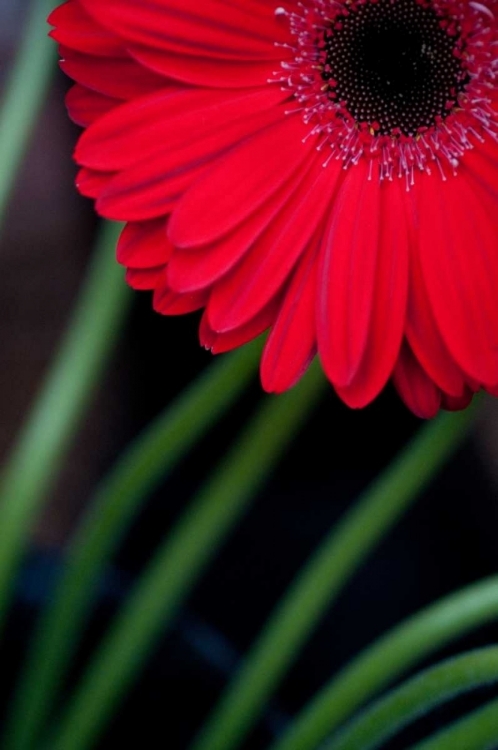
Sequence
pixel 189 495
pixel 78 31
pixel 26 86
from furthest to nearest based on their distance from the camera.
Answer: pixel 189 495
pixel 26 86
pixel 78 31

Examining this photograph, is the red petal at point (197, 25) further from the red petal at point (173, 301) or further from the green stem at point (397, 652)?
the green stem at point (397, 652)

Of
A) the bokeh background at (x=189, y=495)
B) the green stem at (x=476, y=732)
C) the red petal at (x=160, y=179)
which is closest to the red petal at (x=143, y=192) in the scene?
the red petal at (x=160, y=179)

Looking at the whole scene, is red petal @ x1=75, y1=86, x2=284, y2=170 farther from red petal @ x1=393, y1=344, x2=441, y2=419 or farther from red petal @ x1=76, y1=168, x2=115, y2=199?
red petal @ x1=393, y1=344, x2=441, y2=419

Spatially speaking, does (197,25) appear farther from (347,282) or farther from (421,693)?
(421,693)

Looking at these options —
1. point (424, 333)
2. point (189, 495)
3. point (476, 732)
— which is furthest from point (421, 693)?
point (189, 495)

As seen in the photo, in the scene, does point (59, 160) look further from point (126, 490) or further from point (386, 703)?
point (386, 703)

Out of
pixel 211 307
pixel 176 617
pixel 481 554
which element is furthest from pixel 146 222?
pixel 481 554

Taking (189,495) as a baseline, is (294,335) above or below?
above

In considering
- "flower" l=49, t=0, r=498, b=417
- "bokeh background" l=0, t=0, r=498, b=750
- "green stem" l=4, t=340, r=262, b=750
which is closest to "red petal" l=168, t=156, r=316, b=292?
"flower" l=49, t=0, r=498, b=417
